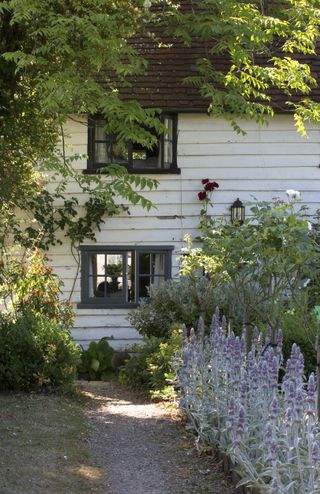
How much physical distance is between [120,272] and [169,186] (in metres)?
1.78

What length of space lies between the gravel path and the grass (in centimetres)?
16

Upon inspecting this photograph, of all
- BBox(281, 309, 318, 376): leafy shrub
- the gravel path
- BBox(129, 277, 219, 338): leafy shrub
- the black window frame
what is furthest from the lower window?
the gravel path

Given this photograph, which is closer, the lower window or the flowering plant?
the flowering plant

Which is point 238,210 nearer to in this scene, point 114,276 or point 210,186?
point 210,186

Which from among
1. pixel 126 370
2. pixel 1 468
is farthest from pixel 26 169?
pixel 1 468

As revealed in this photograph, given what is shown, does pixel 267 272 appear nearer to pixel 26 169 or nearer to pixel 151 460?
pixel 151 460

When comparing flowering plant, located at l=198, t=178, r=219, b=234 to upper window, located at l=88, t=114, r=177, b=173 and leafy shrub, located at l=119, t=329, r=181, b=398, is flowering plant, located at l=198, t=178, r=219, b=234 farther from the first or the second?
leafy shrub, located at l=119, t=329, r=181, b=398

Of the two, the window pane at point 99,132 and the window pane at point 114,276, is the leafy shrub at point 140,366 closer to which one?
the window pane at point 114,276

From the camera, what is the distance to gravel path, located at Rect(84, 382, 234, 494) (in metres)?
6.26

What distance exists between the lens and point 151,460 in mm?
7113

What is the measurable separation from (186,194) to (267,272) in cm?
682

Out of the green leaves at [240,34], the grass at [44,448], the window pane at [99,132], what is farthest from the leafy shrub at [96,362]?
the green leaves at [240,34]

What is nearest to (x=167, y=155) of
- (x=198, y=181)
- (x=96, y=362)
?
(x=198, y=181)

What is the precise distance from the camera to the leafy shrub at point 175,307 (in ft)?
38.8
